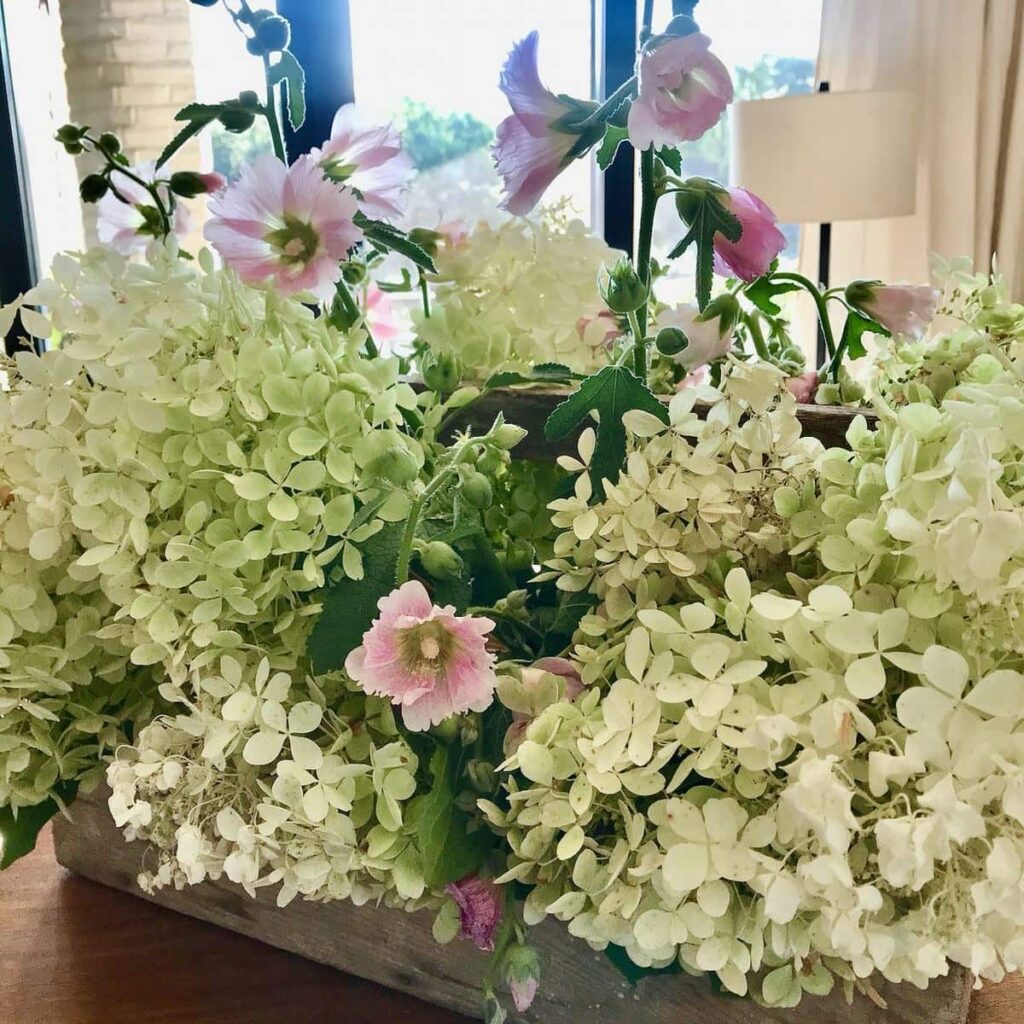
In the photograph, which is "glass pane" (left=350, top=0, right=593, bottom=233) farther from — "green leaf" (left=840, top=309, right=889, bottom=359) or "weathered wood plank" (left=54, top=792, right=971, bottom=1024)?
"weathered wood plank" (left=54, top=792, right=971, bottom=1024)

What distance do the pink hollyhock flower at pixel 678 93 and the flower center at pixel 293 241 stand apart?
16cm

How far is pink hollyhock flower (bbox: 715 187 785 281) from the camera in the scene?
442 millimetres

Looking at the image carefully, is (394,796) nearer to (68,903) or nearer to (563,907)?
(563,907)

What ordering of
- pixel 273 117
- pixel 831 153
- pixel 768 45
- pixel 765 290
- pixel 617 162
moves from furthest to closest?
pixel 768 45 < pixel 617 162 < pixel 831 153 < pixel 765 290 < pixel 273 117

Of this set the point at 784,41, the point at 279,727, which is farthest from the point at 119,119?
the point at 279,727

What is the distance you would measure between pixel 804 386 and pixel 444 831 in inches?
14.2

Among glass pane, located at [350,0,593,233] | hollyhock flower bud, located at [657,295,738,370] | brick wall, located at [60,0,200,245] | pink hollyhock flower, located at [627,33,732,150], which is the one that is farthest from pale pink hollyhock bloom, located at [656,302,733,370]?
brick wall, located at [60,0,200,245]

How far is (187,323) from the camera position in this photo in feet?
1.52

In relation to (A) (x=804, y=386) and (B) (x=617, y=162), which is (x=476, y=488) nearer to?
(A) (x=804, y=386)

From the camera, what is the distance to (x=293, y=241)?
0.45 m

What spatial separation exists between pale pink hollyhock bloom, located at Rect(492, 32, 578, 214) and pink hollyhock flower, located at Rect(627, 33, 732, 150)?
0.16 ft

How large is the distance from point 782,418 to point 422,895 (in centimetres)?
28

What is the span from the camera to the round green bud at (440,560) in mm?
431

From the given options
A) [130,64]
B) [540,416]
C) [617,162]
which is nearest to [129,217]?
[540,416]
